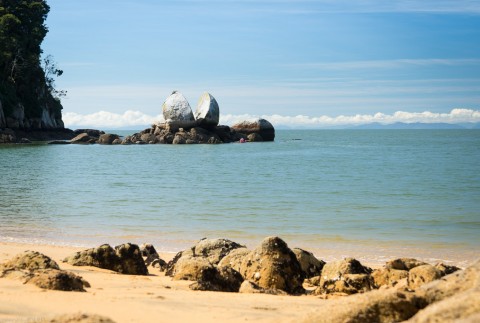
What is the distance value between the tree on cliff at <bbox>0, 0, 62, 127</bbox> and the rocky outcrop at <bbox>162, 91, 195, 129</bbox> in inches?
708

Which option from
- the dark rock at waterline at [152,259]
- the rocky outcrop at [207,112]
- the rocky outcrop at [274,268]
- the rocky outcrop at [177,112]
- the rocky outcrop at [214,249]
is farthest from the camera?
the rocky outcrop at [207,112]

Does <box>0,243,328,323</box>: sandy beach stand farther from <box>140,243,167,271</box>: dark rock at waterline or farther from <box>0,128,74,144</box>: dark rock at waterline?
<box>0,128,74,144</box>: dark rock at waterline

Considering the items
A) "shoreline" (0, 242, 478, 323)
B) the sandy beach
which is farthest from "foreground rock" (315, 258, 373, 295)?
the sandy beach

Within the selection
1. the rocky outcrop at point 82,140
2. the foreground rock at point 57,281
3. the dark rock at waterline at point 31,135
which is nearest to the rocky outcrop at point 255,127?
the rocky outcrop at point 82,140

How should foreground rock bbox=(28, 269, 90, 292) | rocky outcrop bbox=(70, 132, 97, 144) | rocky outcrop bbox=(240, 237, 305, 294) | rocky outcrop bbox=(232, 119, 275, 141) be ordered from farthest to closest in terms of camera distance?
rocky outcrop bbox=(232, 119, 275, 141)
rocky outcrop bbox=(70, 132, 97, 144)
rocky outcrop bbox=(240, 237, 305, 294)
foreground rock bbox=(28, 269, 90, 292)

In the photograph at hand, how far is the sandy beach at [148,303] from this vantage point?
5.28 m

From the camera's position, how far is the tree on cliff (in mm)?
70000

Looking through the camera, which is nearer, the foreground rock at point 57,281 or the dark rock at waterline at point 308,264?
the foreground rock at point 57,281

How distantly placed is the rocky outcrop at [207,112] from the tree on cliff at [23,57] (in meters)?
21.5

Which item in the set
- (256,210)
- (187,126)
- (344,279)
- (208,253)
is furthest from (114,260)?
(187,126)

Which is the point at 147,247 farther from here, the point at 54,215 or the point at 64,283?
the point at 54,215

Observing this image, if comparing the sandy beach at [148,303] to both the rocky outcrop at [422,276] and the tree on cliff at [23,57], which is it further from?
the tree on cliff at [23,57]

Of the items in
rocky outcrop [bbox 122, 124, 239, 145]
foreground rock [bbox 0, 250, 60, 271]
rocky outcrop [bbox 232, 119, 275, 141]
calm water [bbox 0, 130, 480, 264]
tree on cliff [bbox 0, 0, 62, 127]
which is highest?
tree on cliff [bbox 0, 0, 62, 127]

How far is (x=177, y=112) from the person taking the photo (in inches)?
2682
